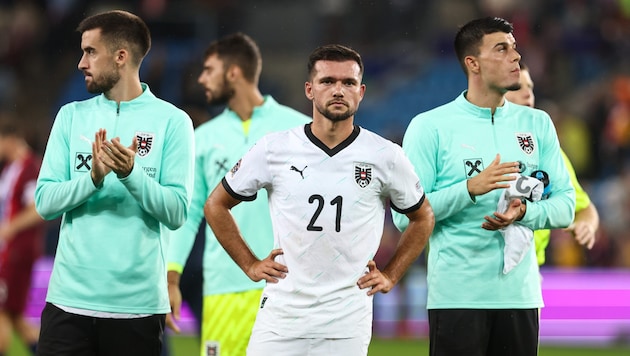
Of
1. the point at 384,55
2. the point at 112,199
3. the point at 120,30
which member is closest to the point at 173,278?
the point at 112,199

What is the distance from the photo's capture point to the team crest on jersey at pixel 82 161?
5.59 m

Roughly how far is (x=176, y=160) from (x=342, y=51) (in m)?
0.99

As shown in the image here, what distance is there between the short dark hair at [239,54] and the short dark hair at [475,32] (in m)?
1.59

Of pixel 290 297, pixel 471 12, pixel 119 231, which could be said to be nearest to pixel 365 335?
pixel 290 297

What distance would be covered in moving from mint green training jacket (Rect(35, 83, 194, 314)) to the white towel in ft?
5.26

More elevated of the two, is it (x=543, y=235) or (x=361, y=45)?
(x=361, y=45)

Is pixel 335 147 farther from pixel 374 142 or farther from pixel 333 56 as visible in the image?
pixel 333 56

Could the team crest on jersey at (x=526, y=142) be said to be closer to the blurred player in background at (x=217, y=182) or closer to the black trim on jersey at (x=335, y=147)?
the black trim on jersey at (x=335, y=147)

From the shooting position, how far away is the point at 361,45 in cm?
1883

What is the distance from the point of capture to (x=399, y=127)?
16.9 m

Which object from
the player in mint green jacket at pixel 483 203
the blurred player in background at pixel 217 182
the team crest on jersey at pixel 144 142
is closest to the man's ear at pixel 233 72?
the blurred player in background at pixel 217 182

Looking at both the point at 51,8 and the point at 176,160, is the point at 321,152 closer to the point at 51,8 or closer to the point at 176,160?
the point at 176,160

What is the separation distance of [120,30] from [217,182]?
5.01 feet

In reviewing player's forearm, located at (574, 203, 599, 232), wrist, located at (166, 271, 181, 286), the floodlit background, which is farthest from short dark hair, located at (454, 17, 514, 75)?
the floodlit background
